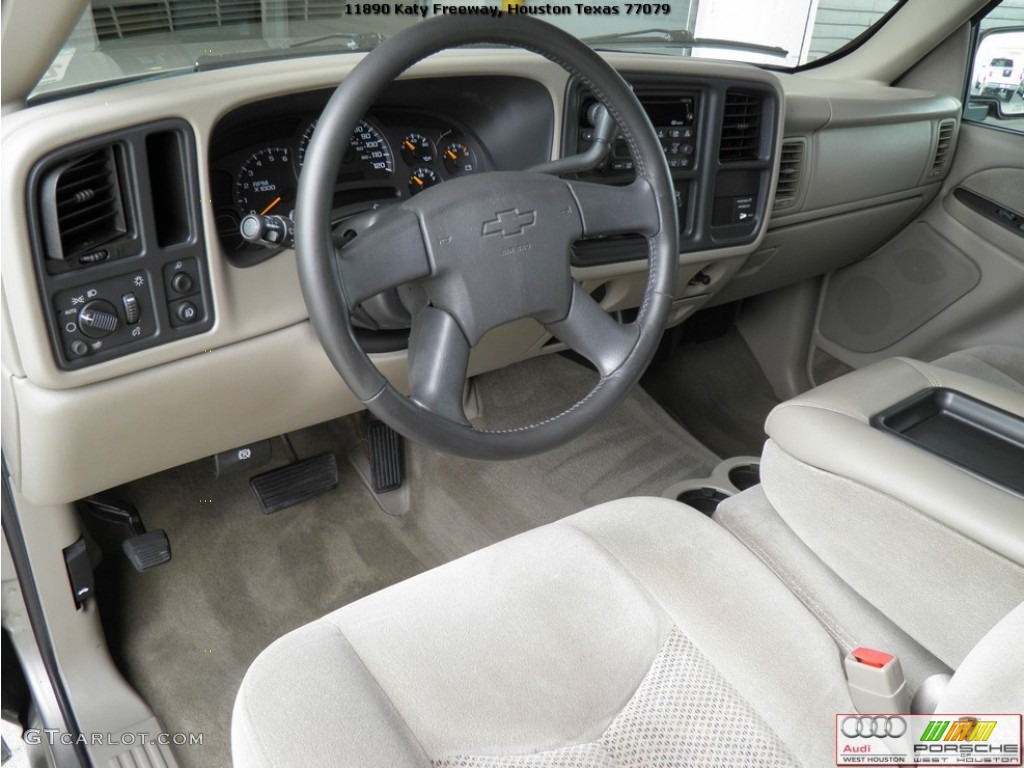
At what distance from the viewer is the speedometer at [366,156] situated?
1.31 m

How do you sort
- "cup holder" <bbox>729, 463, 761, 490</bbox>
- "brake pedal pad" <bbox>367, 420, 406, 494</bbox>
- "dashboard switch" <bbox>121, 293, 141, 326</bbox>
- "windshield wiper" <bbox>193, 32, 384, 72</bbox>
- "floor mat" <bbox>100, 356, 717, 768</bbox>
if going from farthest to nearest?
"cup holder" <bbox>729, 463, 761, 490</bbox> → "brake pedal pad" <bbox>367, 420, 406, 494</bbox> → "floor mat" <bbox>100, 356, 717, 768</bbox> → "windshield wiper" <bbox>193, 32, 384, 72</bbox> → "dashboard switch" <bbox>121, 293, 141, 326</bbox>

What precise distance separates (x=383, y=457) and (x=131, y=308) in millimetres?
849

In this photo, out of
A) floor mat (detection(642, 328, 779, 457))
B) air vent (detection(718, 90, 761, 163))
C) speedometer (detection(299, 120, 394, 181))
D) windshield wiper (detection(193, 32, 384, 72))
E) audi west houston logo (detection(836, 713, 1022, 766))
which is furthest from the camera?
floor mat (detection(642, 328, 779, 457))

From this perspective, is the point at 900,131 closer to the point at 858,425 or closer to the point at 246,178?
the point at 858,425

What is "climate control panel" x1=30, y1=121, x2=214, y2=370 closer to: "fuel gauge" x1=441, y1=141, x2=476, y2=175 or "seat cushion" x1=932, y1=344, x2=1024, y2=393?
"fuel gauge" x1=441, y1=141, x2=476, y2=175

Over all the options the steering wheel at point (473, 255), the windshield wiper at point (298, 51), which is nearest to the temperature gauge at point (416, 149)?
the windshield wiper at point (298, 51)

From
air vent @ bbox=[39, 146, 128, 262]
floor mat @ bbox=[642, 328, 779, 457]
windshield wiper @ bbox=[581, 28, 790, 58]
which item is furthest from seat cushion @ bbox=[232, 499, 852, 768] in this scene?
floor mat @ bbox=[642, 328, 779, 457]

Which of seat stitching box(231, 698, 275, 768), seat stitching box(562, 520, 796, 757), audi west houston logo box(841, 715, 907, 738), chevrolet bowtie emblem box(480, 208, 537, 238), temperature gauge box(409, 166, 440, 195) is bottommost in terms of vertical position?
audi west houston logo box(841, 715, 907, 738)

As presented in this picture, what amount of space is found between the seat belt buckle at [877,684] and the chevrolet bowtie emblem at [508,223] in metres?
0.60

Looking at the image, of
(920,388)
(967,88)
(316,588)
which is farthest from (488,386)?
(967,88)

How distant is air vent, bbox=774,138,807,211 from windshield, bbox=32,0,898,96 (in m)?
0.27

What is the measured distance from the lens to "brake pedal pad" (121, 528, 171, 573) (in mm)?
1474

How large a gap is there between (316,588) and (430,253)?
96cm

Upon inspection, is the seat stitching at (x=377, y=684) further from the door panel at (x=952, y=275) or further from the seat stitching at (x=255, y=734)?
the door panel at (x=952, y=275)
